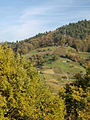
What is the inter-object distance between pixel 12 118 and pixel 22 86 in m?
2.87

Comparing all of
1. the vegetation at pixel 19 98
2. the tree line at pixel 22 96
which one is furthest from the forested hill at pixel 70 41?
the vegetation at pixel 19 98

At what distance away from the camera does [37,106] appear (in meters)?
14.4

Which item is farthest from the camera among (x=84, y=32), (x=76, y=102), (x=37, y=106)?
(x=84, y=32)

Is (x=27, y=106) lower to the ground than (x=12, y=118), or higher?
higher

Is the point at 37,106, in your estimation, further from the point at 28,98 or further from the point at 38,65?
the point at 38,65

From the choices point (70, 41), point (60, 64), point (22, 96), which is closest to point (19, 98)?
point (22, 96)

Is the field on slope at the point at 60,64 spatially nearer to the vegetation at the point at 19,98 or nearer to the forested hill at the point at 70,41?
the forested hill at the point at 70,41

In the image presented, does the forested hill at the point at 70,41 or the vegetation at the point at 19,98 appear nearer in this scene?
the vegetation at the point at 19,98

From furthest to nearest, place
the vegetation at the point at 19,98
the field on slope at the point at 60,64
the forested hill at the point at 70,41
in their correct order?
the forested hill at the point at 70,41 → the field on slope at the point at 60,64 → the vegetation at the point at 19,98

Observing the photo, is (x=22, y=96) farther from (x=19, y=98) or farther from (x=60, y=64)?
(x=60, y=64)

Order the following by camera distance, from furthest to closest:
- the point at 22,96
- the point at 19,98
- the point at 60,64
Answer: the point at 60,64 → the point at 22,96 → the point at 19,98

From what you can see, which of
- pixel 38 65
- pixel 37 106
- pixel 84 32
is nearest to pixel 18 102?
pixel 37 106

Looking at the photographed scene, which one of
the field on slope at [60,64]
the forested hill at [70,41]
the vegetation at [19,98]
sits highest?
the forested hill at [70,41]

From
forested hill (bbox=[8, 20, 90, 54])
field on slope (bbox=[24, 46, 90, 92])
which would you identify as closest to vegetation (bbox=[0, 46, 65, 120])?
field on slope (bbox=[24, 46, 90, 92])
